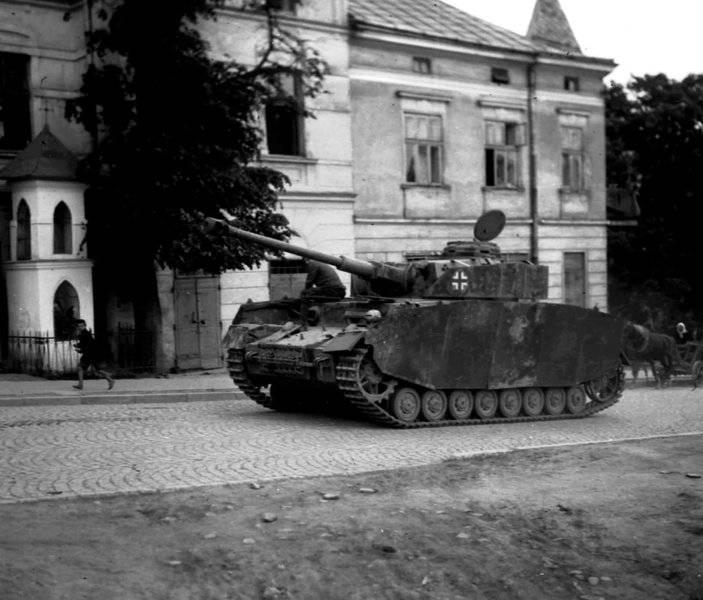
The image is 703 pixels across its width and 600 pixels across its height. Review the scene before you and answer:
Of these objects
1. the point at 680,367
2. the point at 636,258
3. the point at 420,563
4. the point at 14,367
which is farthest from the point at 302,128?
the point at 420,563

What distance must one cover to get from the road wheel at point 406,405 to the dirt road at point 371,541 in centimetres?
369

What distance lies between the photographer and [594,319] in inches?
612

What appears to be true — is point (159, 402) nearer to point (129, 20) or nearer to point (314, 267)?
point (314, 267)

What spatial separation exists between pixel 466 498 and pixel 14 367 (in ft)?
44.7

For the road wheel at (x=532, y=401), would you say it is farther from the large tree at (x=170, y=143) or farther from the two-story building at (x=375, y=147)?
the two-story building at (x=375, y=147)

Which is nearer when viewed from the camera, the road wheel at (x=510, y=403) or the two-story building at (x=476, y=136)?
the road wheel at (x=510, y=403)

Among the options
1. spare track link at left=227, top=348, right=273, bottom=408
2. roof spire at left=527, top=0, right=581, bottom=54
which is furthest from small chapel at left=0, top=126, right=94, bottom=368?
roof spire at left=527, top=0, right=581, bottom=54

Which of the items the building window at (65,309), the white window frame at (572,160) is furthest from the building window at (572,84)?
the building window at (65,309)

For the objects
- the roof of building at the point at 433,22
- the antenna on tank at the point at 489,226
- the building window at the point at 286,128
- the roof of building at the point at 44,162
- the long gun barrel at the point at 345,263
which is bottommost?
the long gun barrel at the point at 345,263

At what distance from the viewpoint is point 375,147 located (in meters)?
24.8

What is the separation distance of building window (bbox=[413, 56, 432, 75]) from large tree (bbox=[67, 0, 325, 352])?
5565mm

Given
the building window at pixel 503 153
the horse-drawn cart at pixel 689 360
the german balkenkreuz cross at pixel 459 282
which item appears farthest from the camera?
the building window at pixel 503 153

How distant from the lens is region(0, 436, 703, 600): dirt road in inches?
254

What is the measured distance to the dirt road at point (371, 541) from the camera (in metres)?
6.44
